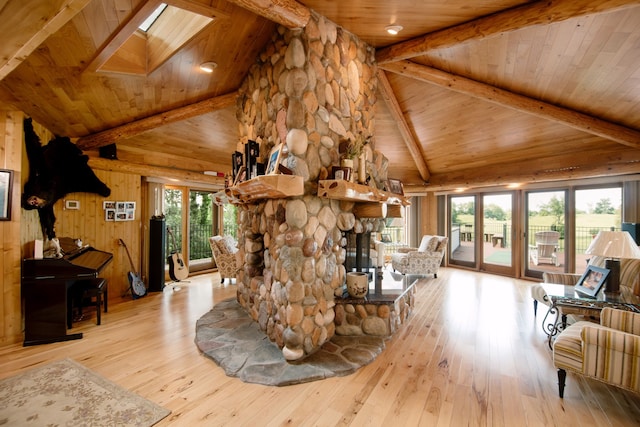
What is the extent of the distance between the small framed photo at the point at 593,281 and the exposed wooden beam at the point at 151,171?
646 centimetres

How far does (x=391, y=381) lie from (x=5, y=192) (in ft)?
14.3

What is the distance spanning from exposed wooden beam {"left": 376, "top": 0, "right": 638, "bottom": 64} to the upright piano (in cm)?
459

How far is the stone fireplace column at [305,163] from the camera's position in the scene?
2.66 meters

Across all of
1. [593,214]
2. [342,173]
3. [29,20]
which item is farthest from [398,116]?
[29,20]

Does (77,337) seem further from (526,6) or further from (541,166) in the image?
→ (541,166)

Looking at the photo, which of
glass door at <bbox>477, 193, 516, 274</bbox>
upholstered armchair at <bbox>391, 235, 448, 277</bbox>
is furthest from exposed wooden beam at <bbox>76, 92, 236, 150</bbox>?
Answer: glass door at <bbox>477, 193, 516, 274</bbox>

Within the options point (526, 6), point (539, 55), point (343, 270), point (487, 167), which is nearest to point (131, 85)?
point (343, 270)

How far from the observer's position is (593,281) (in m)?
3.09

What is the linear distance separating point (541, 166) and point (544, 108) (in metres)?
2.36

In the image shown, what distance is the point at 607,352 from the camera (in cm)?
200

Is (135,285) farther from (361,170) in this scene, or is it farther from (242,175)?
(361,170)

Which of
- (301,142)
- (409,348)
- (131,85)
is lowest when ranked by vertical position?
(409,348)

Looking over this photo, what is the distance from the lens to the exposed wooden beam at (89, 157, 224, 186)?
4.68m

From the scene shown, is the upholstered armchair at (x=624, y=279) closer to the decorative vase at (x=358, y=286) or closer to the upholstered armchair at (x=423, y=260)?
the decorative vase at (x=358, y=286)
